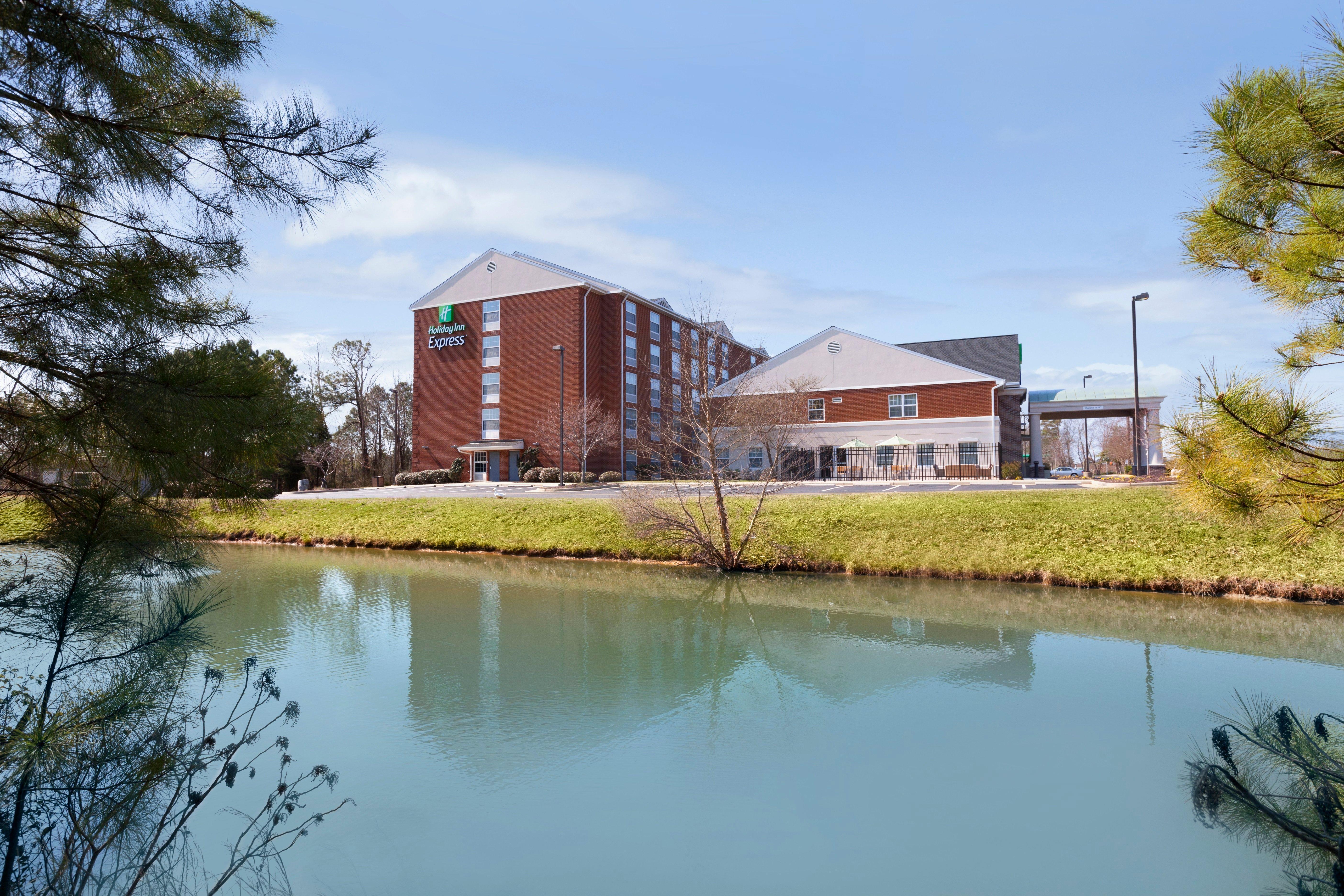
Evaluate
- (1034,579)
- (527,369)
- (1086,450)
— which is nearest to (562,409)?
(527,369)

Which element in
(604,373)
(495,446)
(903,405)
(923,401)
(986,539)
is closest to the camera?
(986,539)

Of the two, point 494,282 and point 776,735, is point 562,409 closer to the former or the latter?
point 494,282

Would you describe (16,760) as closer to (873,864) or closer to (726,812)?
(726,812)

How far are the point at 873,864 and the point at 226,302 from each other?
15.3 ft

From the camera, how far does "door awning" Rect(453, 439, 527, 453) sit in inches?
1548

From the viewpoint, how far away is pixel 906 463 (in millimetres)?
32906

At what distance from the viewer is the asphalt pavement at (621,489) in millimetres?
20781

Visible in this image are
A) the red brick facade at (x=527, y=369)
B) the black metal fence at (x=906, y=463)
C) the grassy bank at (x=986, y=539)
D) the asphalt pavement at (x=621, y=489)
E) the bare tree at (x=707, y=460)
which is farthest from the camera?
the red brick facade at (x=527, y=369)

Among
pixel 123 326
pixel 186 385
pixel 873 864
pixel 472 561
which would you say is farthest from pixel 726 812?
pixel 472 561

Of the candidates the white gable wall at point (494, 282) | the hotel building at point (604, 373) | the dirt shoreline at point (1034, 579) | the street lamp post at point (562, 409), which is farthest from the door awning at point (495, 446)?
the dirt shoreline at point (1034, 579)

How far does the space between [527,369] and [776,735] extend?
3535 centimetres

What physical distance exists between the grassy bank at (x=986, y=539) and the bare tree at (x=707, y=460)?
1001mm

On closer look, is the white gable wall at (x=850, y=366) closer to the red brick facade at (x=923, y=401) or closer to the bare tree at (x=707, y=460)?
the red brick facade at (x=923, y=401)

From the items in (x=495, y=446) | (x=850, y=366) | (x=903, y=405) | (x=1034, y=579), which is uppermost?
(x=850, y=366)
